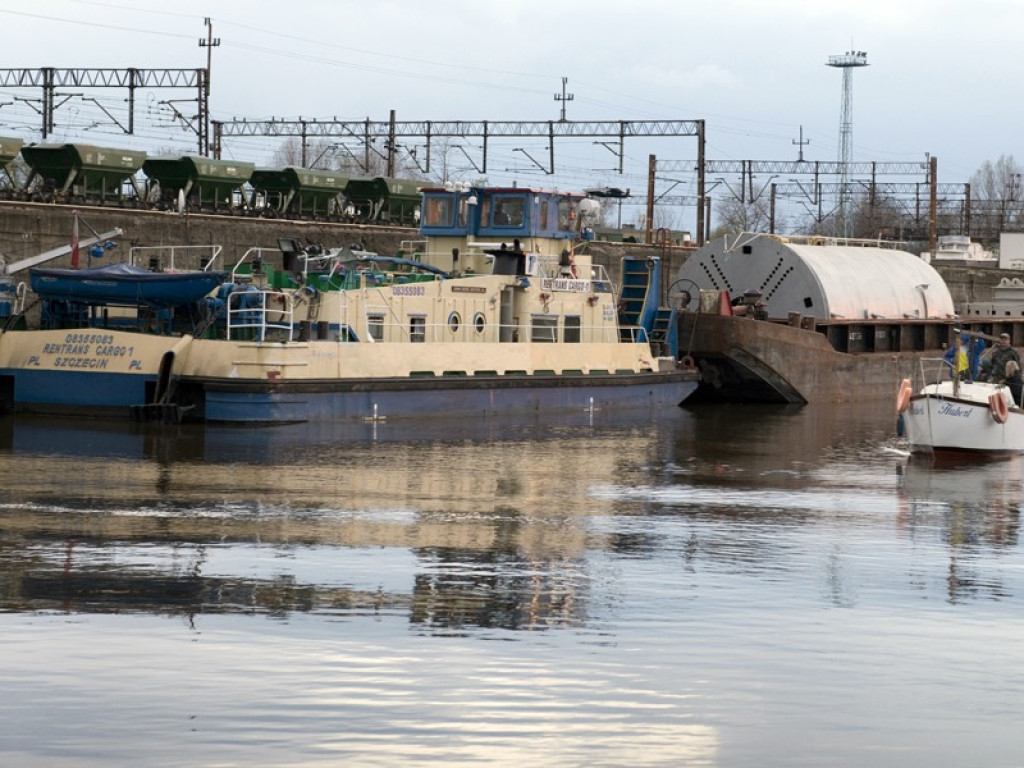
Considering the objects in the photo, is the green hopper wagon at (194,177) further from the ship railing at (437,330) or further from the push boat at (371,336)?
the ship railing at (437,330)

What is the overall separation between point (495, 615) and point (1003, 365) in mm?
16243

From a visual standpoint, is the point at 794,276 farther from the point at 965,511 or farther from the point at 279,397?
the point at 965,511

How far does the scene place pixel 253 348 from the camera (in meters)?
25.0

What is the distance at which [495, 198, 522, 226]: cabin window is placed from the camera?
102 feet

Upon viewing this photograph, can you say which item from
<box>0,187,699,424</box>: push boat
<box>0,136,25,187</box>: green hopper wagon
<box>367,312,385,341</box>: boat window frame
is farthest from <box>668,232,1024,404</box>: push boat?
<box>0,136,25,187</box>: green hopper wagon

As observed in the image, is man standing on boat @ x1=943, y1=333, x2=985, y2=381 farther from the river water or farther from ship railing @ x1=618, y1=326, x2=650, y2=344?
ship railing @ x1=618, y1=326, x2=650, y2=344

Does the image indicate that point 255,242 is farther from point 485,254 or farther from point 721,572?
point 721,572

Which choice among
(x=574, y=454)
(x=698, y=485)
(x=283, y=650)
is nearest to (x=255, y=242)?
(x=574, y=454)

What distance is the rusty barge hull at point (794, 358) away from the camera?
34.9m

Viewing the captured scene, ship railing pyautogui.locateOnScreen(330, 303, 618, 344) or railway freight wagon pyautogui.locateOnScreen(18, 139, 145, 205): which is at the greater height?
railway freight wagon pyautogui.locateOnScreen(18, 139, 145, 205)

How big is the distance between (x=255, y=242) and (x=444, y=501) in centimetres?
2428

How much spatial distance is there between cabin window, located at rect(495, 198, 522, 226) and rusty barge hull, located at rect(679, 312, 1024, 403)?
18.9 ft

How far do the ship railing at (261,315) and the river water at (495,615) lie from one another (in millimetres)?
4571

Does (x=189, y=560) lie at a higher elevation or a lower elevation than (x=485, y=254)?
→ lower
